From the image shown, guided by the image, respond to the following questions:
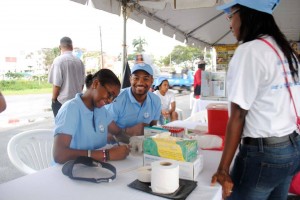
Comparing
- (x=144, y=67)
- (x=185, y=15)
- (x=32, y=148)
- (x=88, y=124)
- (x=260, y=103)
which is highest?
(x=185, y=15)

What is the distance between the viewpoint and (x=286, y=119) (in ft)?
3.56

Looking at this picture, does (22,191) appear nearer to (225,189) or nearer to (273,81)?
(225,189)

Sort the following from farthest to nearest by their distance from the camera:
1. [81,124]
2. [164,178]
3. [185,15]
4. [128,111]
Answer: [185,15]
[128,111]
[81,124]
[164,178]

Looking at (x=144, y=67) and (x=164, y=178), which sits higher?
(x=144, y=67)

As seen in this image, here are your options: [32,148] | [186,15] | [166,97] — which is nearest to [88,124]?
[32,148]

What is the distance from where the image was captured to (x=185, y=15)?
14.1 ft

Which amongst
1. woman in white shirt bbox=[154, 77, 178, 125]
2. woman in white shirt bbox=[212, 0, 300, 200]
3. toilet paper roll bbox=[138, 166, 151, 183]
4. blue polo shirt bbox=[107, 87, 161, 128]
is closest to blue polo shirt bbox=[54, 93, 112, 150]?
blue polo shirt bbox=[107, 87, 161, 128]

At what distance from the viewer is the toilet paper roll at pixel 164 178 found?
3.31 ft

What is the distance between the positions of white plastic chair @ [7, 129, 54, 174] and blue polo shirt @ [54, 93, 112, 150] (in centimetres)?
57

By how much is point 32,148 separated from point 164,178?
1.45 metres

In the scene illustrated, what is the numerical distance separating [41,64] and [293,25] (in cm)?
2528

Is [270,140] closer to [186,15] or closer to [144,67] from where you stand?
[144,67]

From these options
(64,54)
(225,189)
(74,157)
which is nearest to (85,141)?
(74,157)

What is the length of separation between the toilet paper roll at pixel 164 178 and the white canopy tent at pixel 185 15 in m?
1.54
